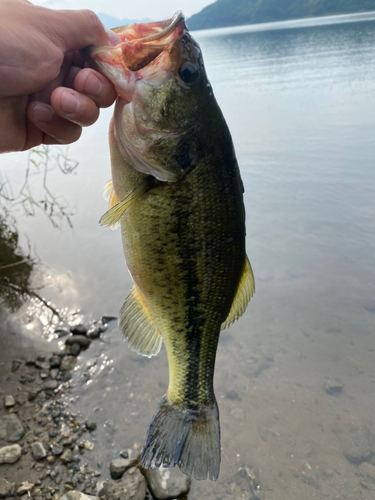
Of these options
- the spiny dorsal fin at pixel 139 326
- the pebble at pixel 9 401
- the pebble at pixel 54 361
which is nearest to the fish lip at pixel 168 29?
the spiny dorsal fin at pixel 139 326

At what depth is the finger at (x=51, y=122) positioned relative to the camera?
76.2 inches

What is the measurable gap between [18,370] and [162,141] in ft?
12.4

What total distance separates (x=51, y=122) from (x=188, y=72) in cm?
82

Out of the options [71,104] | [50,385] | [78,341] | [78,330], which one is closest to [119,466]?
[50,385]

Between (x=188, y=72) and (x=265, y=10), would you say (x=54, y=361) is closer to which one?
(x=188, y=72)

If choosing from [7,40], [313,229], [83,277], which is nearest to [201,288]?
[7,40]

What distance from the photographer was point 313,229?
22.7 feet

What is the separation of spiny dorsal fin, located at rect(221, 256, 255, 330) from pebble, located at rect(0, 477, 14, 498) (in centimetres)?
247

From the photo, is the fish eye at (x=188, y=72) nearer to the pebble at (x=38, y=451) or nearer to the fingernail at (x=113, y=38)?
the fingernail at (x=113, y=38)

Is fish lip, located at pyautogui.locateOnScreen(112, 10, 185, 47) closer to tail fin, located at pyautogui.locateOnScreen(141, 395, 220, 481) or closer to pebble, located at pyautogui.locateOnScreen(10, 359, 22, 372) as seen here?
tail fin, located at pyautogui.locateOnScreen(141, 395, 220, 481)

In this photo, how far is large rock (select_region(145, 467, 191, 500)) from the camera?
123 inches

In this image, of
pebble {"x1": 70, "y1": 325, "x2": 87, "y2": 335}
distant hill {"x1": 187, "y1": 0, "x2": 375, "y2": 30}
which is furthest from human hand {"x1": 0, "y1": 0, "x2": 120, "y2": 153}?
distant hill {"x1": 187, "y1": 0, "x2": 375, "y2": 30}

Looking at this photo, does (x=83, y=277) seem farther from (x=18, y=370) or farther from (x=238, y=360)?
(x=238, y=360)

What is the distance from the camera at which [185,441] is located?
6.82 ft
